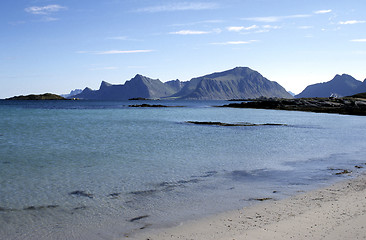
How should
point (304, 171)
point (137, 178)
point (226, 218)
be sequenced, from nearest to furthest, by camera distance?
point (226, 218), point (137, 178), point (304, 171)

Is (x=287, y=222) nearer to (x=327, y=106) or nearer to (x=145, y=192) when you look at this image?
(x=145, y=192)

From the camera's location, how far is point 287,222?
1080cm

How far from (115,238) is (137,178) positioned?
326 inches

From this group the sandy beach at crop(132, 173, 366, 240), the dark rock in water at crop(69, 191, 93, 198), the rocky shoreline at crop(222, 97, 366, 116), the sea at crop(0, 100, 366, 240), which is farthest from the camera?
the rocky shoreline at crop(222, 97, 366, 116)

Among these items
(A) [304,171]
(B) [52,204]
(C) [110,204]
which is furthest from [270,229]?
(A) [304,171]

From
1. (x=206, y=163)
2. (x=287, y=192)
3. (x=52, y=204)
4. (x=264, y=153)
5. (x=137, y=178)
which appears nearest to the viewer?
(x=52, y=204)

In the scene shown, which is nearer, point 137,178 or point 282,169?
point 137,178

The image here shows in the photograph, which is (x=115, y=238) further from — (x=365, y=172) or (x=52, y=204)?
(x=365, y=172)

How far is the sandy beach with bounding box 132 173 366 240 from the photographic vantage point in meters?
9.74

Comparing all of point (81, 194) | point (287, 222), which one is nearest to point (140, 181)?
point (81, 194)

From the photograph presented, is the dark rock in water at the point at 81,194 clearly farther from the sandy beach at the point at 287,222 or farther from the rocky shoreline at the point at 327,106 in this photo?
the rocky shoreline at the point at 327,106

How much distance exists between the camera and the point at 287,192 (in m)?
15.0

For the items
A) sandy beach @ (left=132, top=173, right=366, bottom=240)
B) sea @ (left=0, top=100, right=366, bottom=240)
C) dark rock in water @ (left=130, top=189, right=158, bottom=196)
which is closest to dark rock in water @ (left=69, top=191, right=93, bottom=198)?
sea @ (left=0, top=100, right=366, bottom=240)

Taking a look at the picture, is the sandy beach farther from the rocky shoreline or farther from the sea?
the rocky shoreline
